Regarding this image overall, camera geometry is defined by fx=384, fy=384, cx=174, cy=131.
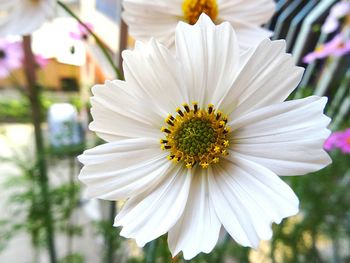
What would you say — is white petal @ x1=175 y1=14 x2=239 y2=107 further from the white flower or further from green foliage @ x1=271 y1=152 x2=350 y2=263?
green foliage @ x1=271 y1=152 x2=350 y2=263

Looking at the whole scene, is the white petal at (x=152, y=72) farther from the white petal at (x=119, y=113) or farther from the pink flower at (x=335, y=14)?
the pink flower at (x=335, y=14)

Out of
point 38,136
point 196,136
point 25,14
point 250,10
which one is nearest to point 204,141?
point 196,136

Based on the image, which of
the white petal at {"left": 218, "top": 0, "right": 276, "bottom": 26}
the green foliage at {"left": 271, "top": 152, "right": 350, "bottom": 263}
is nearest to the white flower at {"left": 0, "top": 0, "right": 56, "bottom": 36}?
the white petal at {"left": 218, "top": 0, "right": 276, "bottom": 26}

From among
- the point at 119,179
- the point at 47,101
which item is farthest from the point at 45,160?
the point at 119,179

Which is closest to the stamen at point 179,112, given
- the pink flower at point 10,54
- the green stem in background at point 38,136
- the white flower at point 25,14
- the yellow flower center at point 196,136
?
the yellow flower center at point 196,136

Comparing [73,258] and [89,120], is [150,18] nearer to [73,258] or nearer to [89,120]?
[89,120]

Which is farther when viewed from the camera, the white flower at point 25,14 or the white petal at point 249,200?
the white flower at point 25,14
